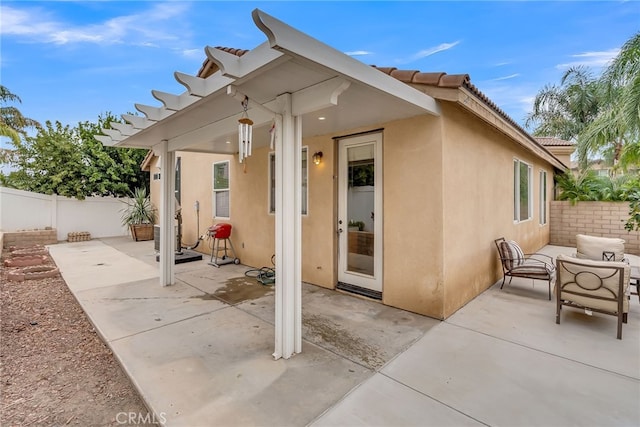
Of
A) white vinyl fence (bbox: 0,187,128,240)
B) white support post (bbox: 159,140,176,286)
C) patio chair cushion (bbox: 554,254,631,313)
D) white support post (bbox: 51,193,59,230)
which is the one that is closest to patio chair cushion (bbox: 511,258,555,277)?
patio chair cushion (bbox: 554,254,631,313)

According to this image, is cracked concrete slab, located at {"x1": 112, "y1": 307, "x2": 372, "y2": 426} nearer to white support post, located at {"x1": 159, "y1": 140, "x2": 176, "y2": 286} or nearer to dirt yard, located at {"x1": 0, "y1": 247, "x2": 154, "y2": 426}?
dirt yard, located at {"x1": 0, "y1": 247, "x2": 154, "y2": 426}

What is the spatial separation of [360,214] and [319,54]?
3157 millimetres

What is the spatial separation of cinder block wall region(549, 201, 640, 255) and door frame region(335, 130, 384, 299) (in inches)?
367

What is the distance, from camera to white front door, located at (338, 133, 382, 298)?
4.78 metres

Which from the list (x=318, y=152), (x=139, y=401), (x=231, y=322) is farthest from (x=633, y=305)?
(x=139, y=401)

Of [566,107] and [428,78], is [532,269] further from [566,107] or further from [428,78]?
[566,107]

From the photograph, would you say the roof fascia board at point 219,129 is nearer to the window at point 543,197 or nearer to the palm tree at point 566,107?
the window at point 543,197

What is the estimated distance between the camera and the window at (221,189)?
818 centimetres

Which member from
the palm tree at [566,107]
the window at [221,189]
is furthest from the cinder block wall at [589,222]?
the window at [221,189]

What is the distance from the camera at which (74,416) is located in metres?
2.34

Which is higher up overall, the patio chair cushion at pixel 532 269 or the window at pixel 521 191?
the window at pixel 521 191

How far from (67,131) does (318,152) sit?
14086 mm

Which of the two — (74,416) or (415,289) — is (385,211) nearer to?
(415,289)

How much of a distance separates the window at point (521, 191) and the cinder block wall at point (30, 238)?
15.4m
